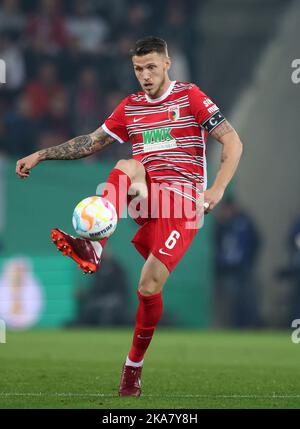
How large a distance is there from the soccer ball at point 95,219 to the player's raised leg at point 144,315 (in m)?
0.50

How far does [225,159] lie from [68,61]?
1107 cm

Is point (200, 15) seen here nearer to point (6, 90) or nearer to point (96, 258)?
point (6, 90)

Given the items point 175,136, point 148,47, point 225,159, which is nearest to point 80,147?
point 175,136

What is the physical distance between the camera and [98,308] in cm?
1684

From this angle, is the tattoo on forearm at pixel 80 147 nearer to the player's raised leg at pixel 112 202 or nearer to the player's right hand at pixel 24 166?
the player's right hand at pixel 24 166

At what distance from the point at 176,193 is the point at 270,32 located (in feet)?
38.8

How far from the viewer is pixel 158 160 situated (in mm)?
7949

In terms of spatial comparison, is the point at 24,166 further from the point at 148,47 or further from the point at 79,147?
the point at 148,47

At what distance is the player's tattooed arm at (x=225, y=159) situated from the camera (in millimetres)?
7277

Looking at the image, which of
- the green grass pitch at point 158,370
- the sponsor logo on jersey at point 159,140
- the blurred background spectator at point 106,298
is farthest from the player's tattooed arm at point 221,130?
the blurred background spectator at point 106,298

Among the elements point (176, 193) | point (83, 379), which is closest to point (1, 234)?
point (83, 379)

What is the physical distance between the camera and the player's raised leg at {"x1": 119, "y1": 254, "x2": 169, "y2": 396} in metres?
7.60

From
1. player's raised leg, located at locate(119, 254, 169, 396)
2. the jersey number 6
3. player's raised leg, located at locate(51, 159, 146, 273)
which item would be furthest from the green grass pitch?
the jersey number 6

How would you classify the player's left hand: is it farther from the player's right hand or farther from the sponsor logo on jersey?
the player's right hand
